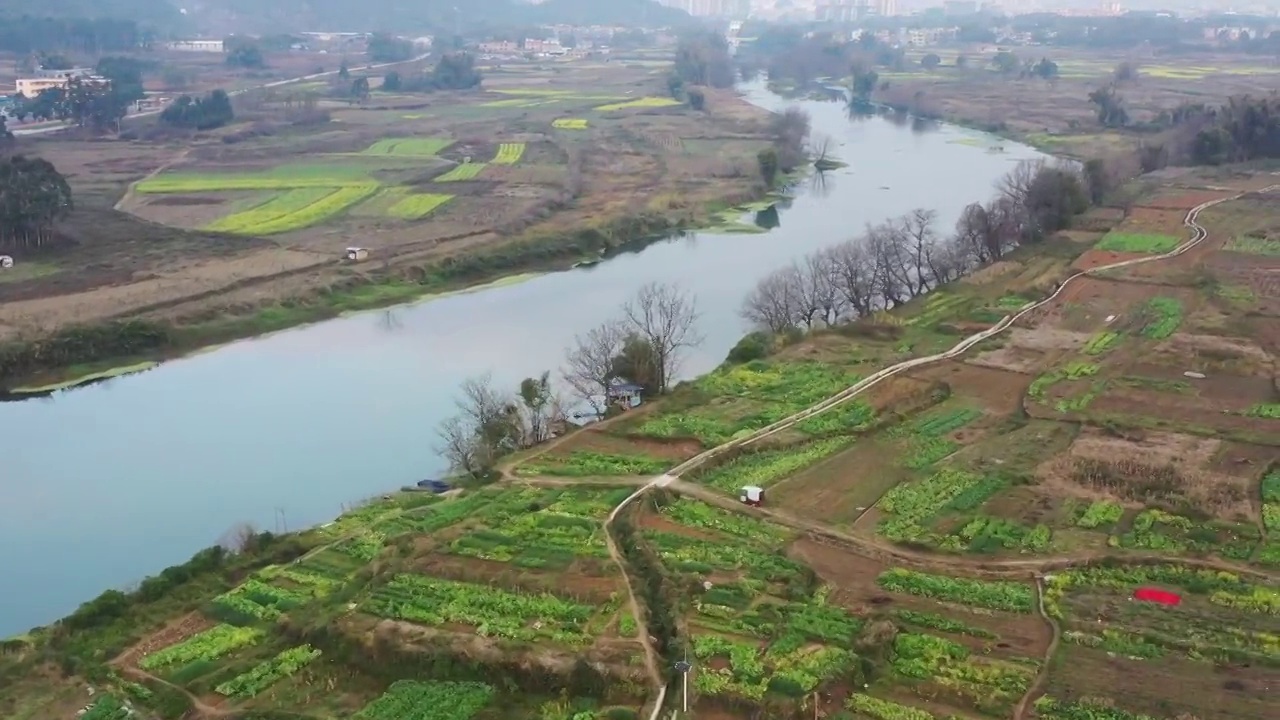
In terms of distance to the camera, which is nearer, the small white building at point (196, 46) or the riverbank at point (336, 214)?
the riverbank at point (336, 214)

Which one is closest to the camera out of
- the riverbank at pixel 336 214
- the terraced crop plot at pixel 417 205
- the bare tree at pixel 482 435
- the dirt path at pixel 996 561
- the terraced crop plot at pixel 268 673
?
the terraced crop plot at pixel 268 673

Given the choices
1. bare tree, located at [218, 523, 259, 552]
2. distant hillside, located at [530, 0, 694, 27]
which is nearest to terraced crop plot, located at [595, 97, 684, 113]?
bare tree, located at [218, 523, 259, 552]

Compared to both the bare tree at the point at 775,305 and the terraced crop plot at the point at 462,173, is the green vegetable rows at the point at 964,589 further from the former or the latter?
the terraced crop plot at the point at 462,173

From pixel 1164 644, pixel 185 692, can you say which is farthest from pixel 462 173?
pixel 1164 644

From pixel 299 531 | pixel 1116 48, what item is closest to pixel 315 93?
pixel 299 531

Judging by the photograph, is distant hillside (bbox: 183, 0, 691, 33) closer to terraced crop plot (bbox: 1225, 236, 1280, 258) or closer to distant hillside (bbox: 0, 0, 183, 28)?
distant hillside (bbox: 0, 0, 183, 28)

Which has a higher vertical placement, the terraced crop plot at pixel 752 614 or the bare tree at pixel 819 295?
the bare tree at pixel 819 295

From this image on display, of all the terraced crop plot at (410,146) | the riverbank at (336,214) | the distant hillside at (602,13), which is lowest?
the riverbank at (336,214)

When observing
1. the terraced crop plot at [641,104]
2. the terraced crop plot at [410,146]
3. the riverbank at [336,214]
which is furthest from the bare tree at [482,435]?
the terraced crop plot at [641,104]
